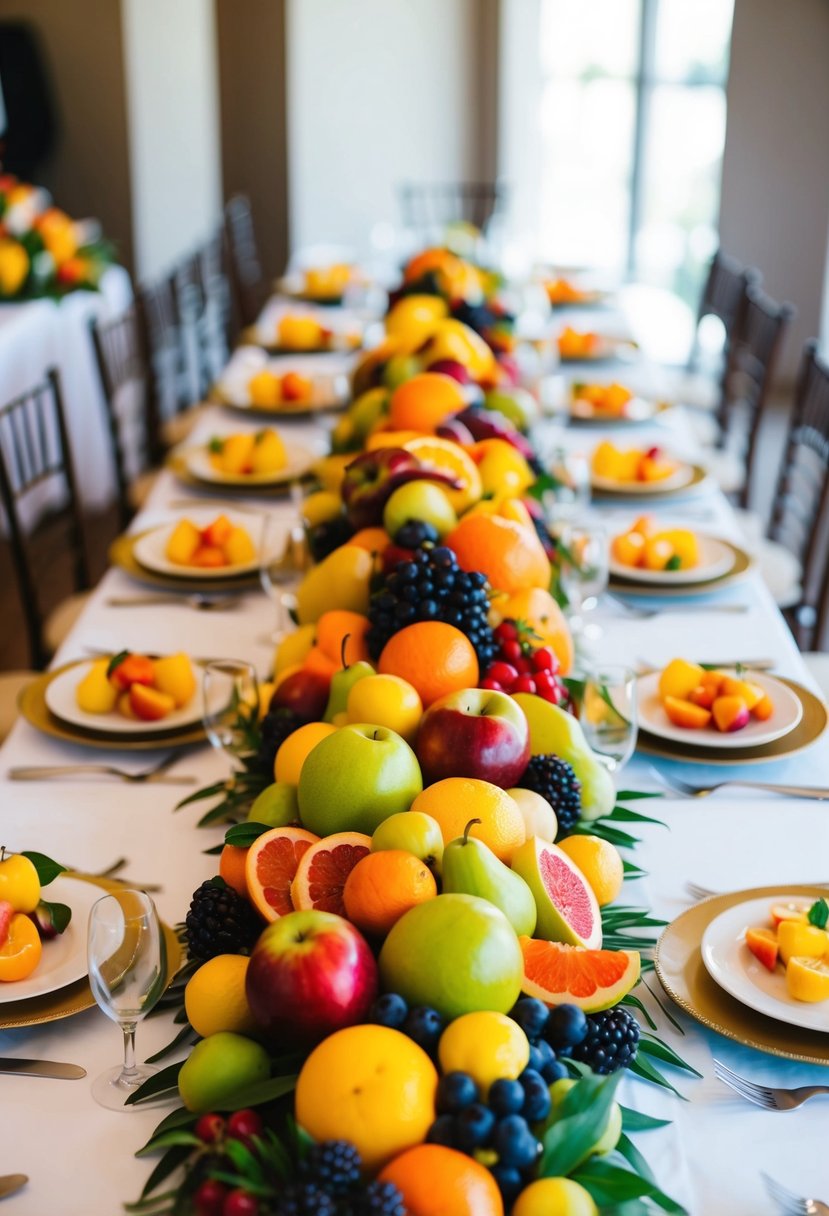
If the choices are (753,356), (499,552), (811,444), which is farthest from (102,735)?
(753,356)

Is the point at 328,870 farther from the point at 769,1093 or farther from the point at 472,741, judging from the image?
the point at 769,1093

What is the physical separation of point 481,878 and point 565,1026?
0.12 meters

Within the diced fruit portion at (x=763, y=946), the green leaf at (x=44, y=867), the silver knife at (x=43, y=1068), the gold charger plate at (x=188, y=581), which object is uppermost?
the green leaf at (x=44, y=867)

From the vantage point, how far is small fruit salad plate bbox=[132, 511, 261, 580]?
7.07 feet

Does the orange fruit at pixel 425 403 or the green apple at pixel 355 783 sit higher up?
the orange fruit at pixel 425 403

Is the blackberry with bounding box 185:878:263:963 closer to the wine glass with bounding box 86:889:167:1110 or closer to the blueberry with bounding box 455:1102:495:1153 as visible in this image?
the wine glass with bounding box 86:889:167:1110

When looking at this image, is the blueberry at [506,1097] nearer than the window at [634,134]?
Yes

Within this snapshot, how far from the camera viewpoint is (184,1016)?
3.72 ft

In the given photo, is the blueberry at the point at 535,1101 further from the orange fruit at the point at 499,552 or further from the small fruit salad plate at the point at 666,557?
the small fruit salad plate at the point at 666,557

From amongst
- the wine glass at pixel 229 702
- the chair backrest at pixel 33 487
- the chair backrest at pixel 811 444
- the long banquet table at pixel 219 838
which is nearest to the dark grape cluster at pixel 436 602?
the wine glass at pixel 229 702

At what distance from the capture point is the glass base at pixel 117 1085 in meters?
1.05

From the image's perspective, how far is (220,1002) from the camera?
3.29 feet

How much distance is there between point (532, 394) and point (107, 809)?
4.73 ft

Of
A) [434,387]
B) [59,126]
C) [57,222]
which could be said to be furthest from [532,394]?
[59,126]
